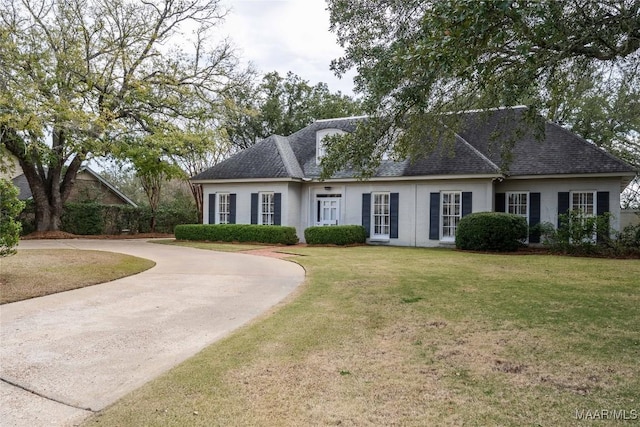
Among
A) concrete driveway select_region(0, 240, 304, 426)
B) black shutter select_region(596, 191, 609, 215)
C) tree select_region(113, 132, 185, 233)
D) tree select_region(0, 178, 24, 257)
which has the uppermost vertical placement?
tree select_region(113, 132, 185, 233)

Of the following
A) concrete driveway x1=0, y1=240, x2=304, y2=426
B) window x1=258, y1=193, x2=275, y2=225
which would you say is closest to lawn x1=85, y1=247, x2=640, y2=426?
concrete driveway x1=0, y1=240, x2=304, y2=426

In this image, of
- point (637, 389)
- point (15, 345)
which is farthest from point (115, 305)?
point (637, 389)

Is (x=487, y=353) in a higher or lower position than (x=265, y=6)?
lower

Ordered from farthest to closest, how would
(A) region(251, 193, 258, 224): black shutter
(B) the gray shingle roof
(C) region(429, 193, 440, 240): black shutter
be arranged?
(A) region(251, 193, 258, 224): black shutter → (C) region(429, 193, 440, 240): black shutter → (B) the gray shingle roof

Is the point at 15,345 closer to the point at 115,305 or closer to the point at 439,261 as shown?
the point at 115,305

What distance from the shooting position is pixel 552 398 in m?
3.62

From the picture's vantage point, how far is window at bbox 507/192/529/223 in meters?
17.8

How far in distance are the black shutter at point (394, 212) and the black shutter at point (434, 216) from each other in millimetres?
1407

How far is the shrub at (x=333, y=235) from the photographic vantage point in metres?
18.0

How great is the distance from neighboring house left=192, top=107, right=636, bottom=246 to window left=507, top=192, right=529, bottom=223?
0.04m

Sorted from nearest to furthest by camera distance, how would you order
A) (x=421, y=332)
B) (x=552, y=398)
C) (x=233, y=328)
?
1. (x=552, y=398)
2. (x=421, y=332)
3. (x=233, y=328)

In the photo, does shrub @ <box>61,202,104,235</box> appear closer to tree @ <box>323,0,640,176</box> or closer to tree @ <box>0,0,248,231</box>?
tree @ <box>0,0,248,231</box>

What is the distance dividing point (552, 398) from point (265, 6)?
13.3 meters

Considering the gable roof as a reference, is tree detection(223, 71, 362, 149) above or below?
above
